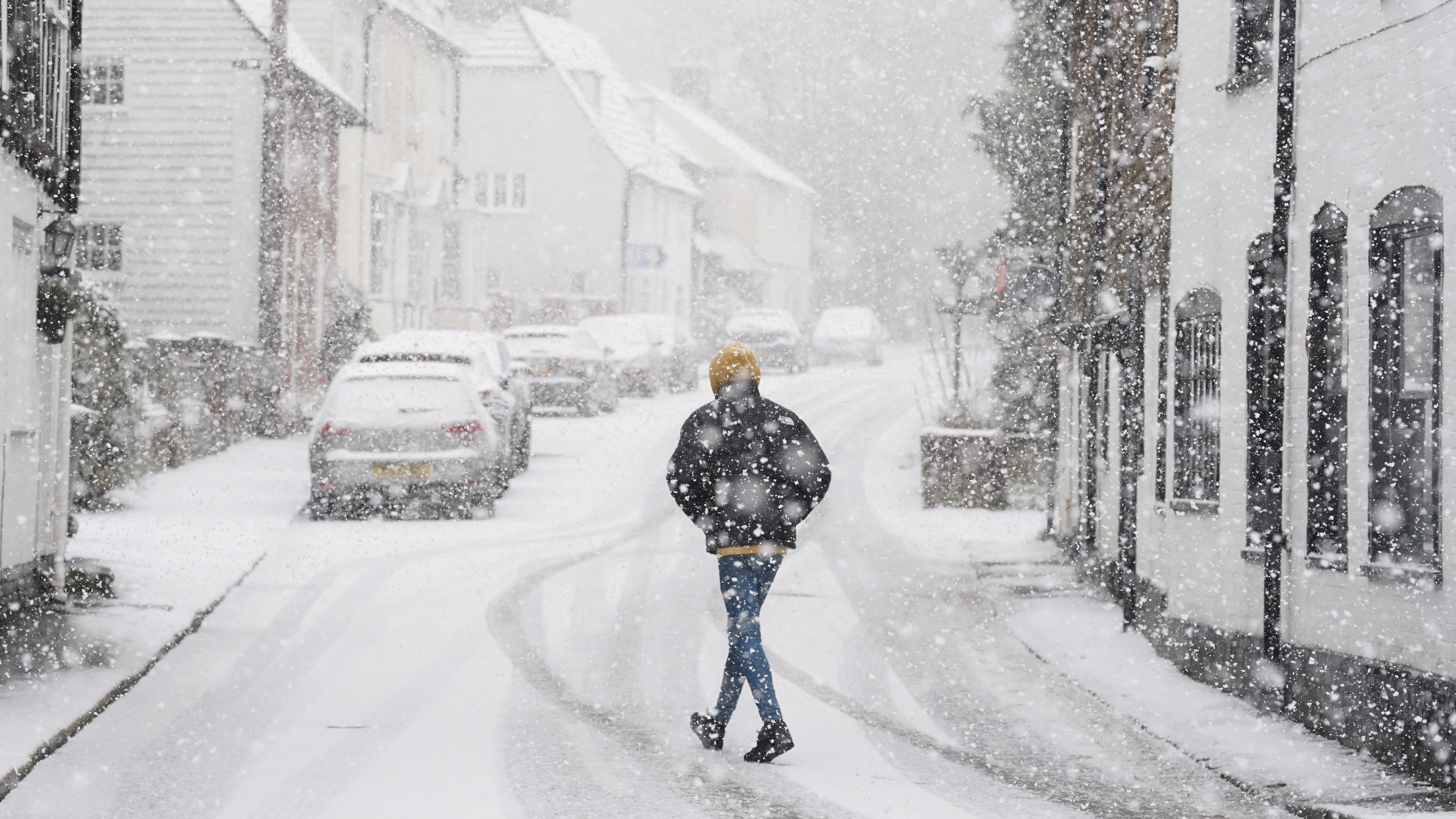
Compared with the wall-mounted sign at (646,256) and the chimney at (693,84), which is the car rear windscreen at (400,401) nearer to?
the wall-mounted sign at (646,256)

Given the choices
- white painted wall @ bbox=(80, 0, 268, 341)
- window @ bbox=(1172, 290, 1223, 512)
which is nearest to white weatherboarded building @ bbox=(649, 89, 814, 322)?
white painted wall @ bbox=(80, 0, 268, 341)

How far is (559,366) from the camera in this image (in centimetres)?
3191

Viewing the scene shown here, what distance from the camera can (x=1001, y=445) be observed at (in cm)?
2167

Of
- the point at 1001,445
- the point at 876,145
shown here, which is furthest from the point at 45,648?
the point at 876,145

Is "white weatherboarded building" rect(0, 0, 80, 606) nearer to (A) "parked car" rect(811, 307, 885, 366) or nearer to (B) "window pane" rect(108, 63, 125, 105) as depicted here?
(B) "window pane" rect(108, 63, 125, 105)

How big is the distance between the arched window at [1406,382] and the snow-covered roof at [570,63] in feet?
138

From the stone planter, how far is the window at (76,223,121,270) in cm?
1467

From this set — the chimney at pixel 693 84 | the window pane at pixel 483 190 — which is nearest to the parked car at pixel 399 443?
the window pane at pixel 483 190

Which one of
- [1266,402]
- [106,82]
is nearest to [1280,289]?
[1266,402]

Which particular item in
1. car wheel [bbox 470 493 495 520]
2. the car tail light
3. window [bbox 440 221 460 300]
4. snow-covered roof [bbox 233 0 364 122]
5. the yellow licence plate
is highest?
snow-covered roof [bbox 233 0 364 122]

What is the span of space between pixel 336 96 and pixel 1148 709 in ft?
82.6

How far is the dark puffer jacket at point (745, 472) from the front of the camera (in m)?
8.05

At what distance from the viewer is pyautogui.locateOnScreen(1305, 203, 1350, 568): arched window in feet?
31.0

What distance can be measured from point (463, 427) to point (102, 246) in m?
14.0
